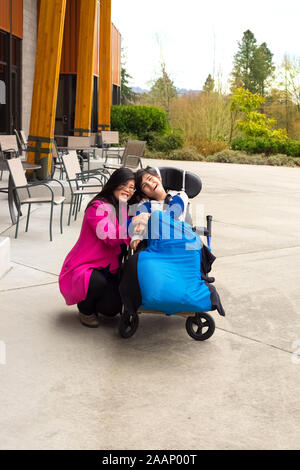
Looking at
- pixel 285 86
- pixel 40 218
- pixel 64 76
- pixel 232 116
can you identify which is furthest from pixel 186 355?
pixel 285 86

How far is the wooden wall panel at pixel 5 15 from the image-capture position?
16.2 meters

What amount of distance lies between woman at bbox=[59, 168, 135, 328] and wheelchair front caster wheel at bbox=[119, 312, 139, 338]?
0.21 metres

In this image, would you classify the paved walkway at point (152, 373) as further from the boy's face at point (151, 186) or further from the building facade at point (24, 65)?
the building facade at point (24, 65)

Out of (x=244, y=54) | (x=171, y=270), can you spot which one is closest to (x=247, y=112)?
(x=171, y=270)

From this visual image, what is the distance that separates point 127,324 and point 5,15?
1492 centimetres

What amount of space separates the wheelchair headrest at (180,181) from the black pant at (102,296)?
94 centimetres

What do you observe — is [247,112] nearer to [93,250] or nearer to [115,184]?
[115,184]

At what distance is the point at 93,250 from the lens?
13.1ft

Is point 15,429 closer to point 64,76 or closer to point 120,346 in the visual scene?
point 120,346

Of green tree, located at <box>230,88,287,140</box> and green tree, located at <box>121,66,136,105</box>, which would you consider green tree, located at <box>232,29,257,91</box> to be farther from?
green tree, located at <box>230,88,287,140</box>

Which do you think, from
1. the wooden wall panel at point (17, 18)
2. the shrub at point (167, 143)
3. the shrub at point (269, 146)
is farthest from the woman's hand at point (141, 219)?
the shrub at point (269, 146)

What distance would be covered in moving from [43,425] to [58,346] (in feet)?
3.26

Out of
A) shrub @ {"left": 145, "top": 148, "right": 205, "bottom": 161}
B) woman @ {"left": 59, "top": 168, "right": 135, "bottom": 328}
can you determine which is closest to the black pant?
woman @ {"left": 59, "top": 168, "right": 135, "bottom": 328}
